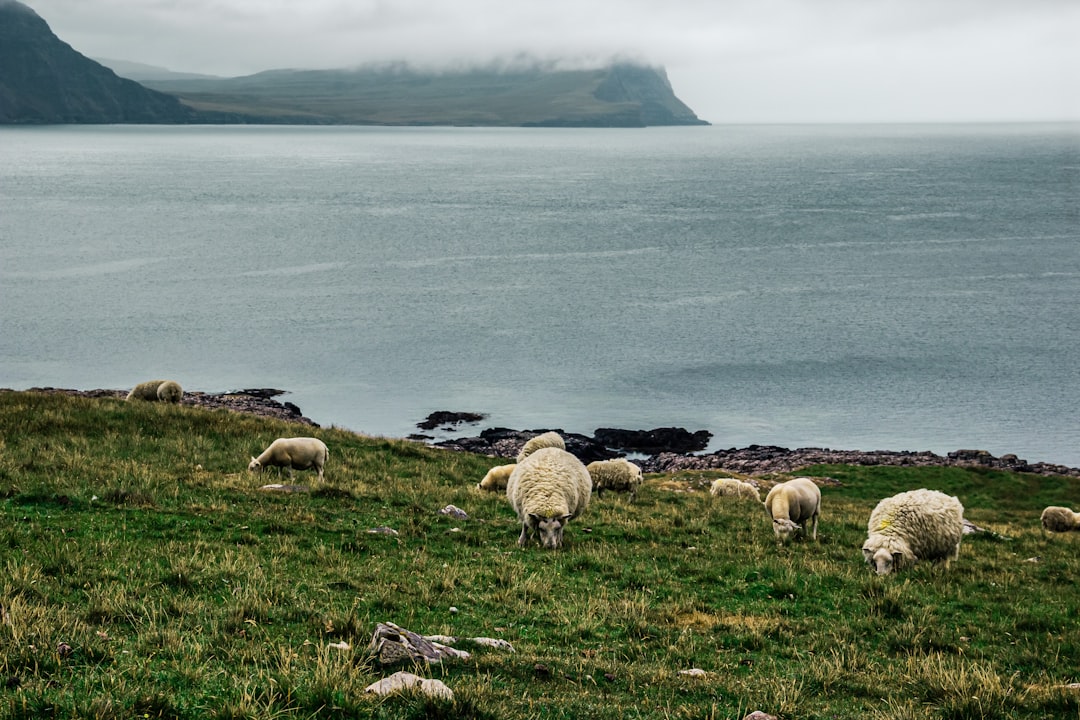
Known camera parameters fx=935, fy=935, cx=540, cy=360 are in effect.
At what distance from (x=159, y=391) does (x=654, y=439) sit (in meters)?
28.4

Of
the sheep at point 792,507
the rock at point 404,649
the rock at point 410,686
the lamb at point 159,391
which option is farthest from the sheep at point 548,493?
the lamb at point 159,391

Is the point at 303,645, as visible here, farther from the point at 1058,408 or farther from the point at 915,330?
the point at 915,330

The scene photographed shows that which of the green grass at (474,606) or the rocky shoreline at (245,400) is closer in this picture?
the green grass at (474,606)

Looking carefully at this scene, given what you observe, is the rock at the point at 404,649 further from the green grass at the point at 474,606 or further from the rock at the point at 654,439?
the rock at the point at 654,439

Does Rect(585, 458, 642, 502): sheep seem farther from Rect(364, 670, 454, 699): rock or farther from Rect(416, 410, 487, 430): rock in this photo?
Rect(416, 410, 487, 430): rock

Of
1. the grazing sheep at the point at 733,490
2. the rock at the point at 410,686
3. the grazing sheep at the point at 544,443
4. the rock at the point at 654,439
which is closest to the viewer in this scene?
the rock at the point at 410,686

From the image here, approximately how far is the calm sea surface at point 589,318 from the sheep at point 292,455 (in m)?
31.0

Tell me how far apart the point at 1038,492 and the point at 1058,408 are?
2230 cm

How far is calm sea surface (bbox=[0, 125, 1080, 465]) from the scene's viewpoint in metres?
62.8

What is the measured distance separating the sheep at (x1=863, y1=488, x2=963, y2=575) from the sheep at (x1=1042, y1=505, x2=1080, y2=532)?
16582 mm

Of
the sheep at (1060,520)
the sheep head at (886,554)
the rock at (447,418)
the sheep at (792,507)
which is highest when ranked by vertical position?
the sheep head at (886,554)

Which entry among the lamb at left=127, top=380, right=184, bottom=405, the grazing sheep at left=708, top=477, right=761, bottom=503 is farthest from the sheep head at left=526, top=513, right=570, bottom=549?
the lamb at left=127, top=380, right=184, bottom=405

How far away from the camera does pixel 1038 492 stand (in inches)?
1747

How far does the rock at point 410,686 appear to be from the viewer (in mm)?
7605
